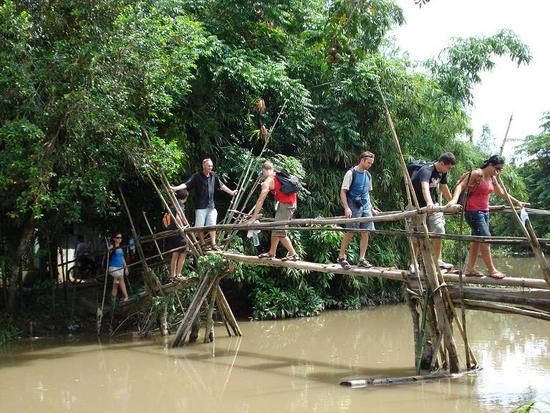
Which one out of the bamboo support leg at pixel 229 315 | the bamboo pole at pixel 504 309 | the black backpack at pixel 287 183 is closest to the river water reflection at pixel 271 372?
the bamboo support leg at pixel 229 315

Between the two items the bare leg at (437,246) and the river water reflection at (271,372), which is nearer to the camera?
the river water reflection at (271,372)

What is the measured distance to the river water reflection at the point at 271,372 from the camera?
21.0ft

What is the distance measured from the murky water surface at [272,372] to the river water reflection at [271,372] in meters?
0.01

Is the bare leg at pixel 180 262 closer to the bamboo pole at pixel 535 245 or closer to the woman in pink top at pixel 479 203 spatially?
the woman in pink top at pixel 479 203

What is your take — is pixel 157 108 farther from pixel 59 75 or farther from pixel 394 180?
pixel 394 180

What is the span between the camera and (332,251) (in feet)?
41.0

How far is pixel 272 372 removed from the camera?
7844 mm

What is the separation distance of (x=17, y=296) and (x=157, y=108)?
13.3 ft

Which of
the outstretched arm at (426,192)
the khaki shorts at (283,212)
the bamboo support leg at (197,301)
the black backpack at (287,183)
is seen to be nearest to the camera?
the outstretched arm at (426,192)

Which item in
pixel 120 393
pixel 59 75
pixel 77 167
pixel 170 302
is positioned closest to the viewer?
pixel 120 393

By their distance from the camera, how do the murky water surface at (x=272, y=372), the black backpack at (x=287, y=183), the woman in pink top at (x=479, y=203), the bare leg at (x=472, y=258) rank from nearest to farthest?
1. the murky water surface at (x=272, y=372)
2. the woman in pink top at (x=479, y=203)
3. the bare leg at (x=472, y=258)
4. the black backpack at (x=287, y=183)

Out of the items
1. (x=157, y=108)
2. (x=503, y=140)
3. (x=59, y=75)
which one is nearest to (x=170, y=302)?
(x=157, y=108)

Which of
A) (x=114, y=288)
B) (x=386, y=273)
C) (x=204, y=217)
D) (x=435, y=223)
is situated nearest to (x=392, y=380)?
(x=386, y=273)

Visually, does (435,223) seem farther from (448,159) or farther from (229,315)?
(229,315)
